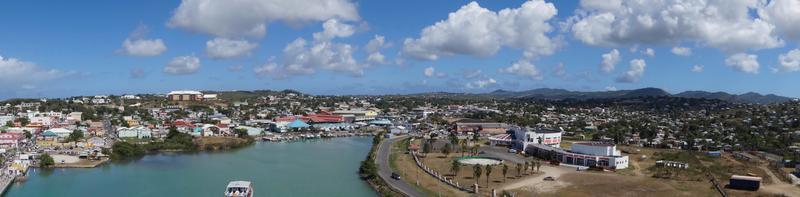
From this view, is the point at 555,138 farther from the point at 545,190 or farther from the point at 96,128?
the point at 96,128

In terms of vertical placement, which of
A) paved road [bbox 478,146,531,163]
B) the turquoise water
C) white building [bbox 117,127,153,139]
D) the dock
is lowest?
the turquoise water

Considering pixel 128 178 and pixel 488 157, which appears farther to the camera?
pixel 488 157

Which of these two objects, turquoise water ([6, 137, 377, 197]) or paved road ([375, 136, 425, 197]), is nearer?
paved road ([375, 136, 425, 197])

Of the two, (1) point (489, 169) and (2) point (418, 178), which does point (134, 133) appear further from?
(1) point (489, 169)

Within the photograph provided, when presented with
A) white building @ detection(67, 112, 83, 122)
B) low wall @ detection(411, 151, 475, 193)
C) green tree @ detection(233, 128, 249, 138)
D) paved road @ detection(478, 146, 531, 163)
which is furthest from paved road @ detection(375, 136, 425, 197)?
white building @ detection(67, 112, 83, 122)

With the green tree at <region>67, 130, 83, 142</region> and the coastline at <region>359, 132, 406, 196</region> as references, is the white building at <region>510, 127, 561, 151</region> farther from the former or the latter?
the green tree at <region>67, 130, 83, 142</region>

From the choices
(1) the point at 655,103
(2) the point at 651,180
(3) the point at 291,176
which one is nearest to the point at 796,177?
(2) the point at 651,180

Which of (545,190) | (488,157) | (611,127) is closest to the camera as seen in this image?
(545,190)

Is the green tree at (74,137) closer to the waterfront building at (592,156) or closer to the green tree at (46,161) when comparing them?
the green tree at (46,161)
